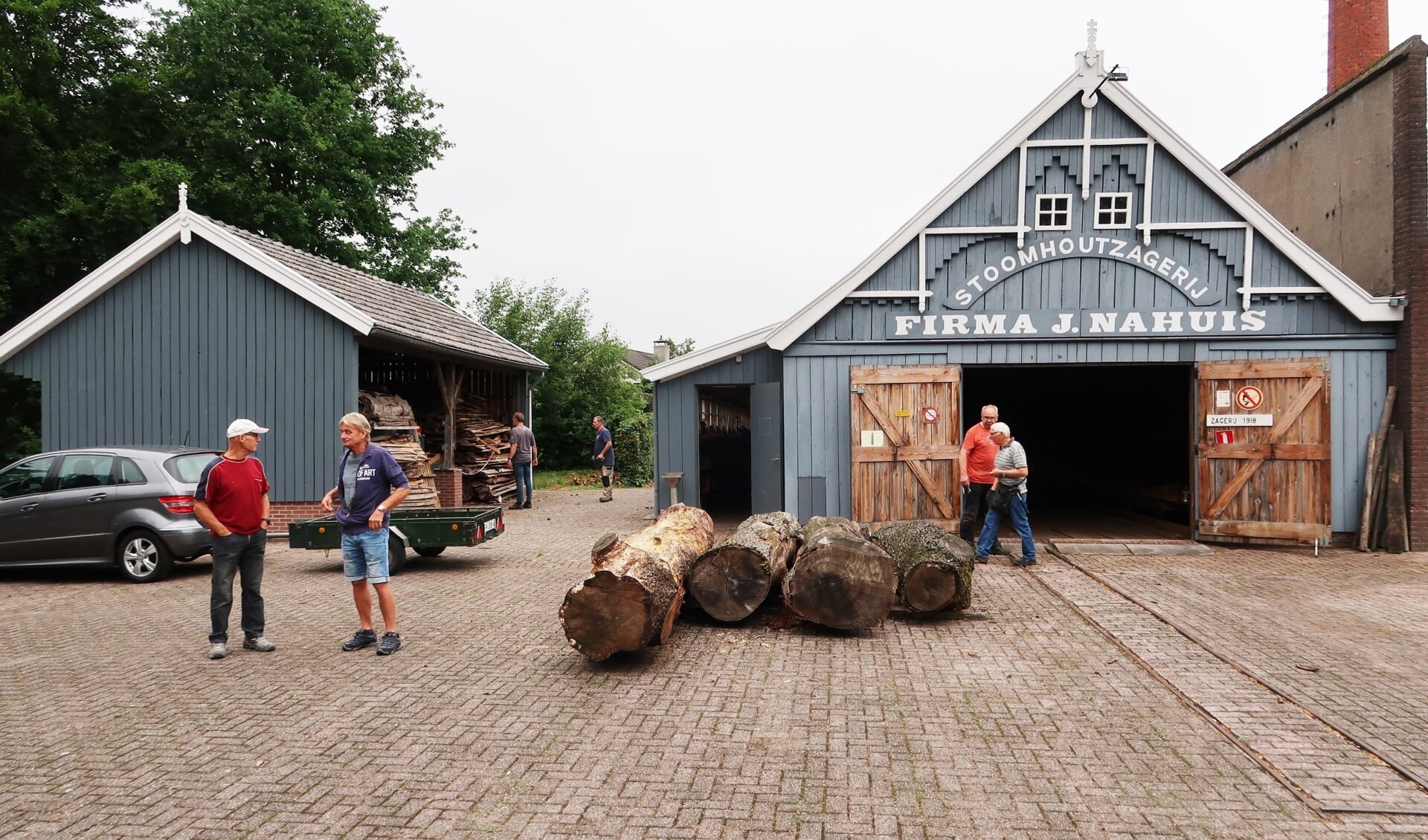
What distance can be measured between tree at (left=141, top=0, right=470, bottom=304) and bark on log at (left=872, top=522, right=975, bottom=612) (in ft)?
76.1

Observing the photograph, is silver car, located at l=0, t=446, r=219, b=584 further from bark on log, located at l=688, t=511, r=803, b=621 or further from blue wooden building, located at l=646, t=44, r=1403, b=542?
blue wooden building, located at l=646, t=44, r=1403, b=542

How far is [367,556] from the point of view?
6008mm

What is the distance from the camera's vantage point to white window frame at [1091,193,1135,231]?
10.9m

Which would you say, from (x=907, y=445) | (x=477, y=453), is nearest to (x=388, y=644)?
(x=907, y=445)

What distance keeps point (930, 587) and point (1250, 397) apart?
7.04 m

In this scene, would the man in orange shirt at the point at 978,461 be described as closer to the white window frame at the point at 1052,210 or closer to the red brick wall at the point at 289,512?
the white window frame at the point at 1052,210

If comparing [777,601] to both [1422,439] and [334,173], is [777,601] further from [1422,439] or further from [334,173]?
[334,173]

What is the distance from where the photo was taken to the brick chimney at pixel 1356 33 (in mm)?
13469

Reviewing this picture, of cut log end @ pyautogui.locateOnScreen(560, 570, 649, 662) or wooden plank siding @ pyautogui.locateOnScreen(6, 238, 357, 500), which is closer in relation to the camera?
cut log end @ pyautogui.locateOnScreen(560, 570, 649, 662)

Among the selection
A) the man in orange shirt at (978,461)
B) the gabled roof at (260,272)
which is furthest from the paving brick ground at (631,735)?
the gabled roof at (260,272)

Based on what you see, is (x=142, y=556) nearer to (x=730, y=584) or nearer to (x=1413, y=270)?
(x=730, y=584)

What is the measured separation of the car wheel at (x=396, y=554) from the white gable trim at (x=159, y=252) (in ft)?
13.9

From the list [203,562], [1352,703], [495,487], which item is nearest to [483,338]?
[495,487]

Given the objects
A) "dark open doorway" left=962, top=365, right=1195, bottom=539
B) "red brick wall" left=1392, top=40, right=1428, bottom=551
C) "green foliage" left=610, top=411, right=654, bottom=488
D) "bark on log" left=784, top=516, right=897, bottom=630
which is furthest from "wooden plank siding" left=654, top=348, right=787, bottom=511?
"green foliage" left=610, top=411, right=654, bottom=488
